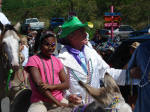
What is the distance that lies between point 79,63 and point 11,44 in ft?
6.03

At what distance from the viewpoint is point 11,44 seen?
466cm

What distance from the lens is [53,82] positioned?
3186 mm

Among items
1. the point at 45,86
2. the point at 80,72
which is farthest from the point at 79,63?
the point at 45,86

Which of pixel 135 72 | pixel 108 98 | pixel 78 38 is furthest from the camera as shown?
pixel 78 38

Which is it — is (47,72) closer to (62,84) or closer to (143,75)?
(62,84)

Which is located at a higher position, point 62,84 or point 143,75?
point 143,75

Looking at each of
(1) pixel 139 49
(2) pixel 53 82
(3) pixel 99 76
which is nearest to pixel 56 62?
(2) pixel 53 82

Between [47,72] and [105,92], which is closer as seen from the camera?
[105,92]

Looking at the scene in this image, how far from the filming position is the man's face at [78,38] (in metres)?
3.29

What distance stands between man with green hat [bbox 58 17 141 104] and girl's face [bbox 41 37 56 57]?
16 centimetres

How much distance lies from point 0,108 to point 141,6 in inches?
1265

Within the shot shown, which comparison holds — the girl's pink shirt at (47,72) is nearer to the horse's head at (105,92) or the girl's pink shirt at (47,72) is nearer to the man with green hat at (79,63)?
the man with green hat at (79,63)

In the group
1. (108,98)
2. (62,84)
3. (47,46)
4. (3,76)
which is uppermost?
(47,46)

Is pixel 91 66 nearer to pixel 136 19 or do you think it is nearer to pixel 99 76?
pixel 99 76
